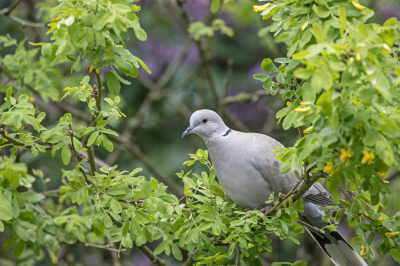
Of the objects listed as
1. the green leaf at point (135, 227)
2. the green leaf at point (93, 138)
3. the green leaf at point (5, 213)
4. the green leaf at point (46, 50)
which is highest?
the green leaf at point (46, 50)

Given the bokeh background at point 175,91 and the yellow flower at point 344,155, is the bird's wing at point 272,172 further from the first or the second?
the bokeh background at point 175,91

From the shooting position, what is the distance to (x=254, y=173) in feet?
8.09

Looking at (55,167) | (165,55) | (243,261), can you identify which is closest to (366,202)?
(243,261)

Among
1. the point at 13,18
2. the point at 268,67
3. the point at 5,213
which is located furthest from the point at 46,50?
the point at 13,18

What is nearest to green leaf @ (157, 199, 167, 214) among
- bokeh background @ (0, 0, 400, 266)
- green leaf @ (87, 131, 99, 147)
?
green leaf @ (87, 131, 99, 147)

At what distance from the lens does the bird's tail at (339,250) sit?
242 centimetres

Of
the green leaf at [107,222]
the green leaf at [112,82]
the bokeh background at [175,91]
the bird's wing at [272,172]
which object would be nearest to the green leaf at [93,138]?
the green leaf at [112,82]

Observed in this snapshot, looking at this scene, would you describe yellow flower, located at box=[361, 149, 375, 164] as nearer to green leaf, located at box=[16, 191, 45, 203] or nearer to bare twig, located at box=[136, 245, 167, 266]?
bare twig, located at box=[136, 245, 167, 266]

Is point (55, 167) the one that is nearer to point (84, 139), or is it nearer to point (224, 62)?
point (224, 62)

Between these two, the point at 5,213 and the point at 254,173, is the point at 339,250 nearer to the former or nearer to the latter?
the point at 254,173

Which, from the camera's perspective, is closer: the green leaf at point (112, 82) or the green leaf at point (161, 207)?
the green leaf at point (112, 82)

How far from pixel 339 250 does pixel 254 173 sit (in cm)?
74

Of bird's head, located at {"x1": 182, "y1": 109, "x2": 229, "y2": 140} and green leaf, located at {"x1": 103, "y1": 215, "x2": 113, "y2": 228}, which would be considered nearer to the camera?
green leaf, located at {"x1": 103, "y1": 215, "x2": 113, "y2": 228}

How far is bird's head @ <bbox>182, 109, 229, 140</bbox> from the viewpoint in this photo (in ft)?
8.57
